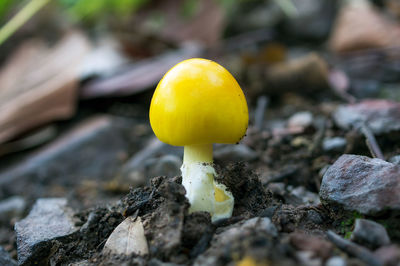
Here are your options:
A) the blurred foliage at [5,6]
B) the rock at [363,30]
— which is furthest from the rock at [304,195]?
the blurred foliage at [5,6]

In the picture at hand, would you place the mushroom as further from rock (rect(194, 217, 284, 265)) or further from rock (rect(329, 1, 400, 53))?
rock (rect(329, 1, 400, 53))

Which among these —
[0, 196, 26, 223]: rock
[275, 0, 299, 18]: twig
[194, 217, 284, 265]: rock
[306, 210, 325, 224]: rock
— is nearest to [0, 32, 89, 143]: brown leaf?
[0, 196, 26, 223]: rock

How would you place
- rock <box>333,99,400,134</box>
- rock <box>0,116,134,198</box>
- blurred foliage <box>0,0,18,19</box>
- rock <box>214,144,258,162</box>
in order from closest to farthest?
rock <box>333,99,400,134</box>, rock <box>214,144,258,162</box>, rock <box>0,116,134,198</box>, blurred foliage <box>0,0,18,19</box>

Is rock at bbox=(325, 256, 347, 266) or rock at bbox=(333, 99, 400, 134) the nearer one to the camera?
rock at bbox=(325, 256, 347, 266)

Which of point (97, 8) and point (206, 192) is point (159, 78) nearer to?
point (206, 192)

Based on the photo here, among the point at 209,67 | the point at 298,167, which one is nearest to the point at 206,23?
the point at 298,167

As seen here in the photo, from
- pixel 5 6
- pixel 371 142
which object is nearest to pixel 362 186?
pixel 371 142

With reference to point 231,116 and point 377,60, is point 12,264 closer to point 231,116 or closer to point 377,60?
point 231,116
